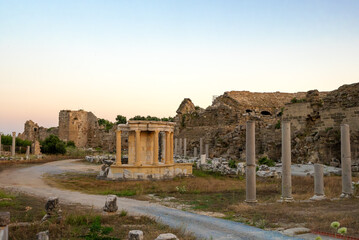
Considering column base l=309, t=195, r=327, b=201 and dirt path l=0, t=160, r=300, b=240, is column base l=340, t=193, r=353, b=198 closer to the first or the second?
column base l=309, t=195, r=327, b=201

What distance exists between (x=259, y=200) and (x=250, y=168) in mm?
1260

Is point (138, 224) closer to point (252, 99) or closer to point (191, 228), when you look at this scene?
point (191, 228)

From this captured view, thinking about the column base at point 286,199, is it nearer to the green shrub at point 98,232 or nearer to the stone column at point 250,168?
the stone column at point 250,168

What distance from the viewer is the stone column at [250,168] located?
39.2ft

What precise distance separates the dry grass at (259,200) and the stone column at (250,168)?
0.44 metres

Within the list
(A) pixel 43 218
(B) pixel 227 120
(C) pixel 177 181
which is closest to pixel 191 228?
(A) pixel 43 218

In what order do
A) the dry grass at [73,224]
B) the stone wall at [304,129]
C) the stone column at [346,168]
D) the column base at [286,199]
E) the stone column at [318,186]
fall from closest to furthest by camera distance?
the dry grass at [73,224], the column base at [286,199], the stone column at [318,186], the stone column at [346,168], the stone wall at [304,129]

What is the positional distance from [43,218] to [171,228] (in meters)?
3.35

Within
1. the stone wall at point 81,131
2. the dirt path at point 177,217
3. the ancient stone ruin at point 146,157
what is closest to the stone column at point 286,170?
the dirt path at point 177,217

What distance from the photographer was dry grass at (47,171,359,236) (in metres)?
8.90

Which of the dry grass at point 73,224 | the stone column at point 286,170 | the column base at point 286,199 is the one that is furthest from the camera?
the stone column at point 286,170

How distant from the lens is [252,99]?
49.7 m

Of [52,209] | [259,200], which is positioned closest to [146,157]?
[259,200]

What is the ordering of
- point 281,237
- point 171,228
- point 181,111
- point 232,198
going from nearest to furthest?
point 281,237 → point 171,228 → point 232,198 → point 181,111
